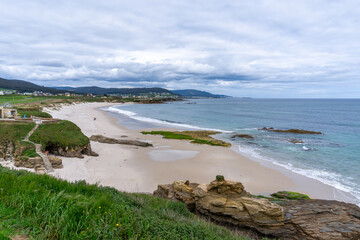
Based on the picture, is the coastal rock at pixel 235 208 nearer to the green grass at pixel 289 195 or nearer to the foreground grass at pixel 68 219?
the foreground grass at pixel 68 219

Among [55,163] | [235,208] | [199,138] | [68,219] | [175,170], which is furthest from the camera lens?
[199,138]

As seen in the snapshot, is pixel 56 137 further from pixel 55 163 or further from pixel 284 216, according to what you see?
pixel 284 216

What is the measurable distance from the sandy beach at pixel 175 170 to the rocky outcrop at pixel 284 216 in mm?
6053

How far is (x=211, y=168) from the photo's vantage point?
2155 cm

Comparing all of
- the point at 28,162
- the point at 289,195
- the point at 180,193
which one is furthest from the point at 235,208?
the point at 28,162

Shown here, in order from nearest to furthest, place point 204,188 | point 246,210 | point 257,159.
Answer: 1. point 246,210
2. point 204,188
3. point 257,159

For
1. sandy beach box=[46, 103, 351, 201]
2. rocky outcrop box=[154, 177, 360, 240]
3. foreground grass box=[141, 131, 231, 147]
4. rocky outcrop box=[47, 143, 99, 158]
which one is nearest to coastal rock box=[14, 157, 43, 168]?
sandy beach box=[46, 103, 351, 201]

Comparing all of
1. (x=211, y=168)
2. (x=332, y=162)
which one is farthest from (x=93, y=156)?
(x=332, y=162)

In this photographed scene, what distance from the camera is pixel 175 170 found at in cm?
2048

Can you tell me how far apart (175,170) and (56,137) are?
1264 centimetres

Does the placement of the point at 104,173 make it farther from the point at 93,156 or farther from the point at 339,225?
the point at 339,225

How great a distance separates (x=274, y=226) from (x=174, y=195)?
5.39 metres

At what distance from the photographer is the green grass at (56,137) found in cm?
2105

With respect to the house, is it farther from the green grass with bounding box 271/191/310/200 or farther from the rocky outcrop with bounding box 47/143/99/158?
the green grass with bounding box 271/191/310/200
